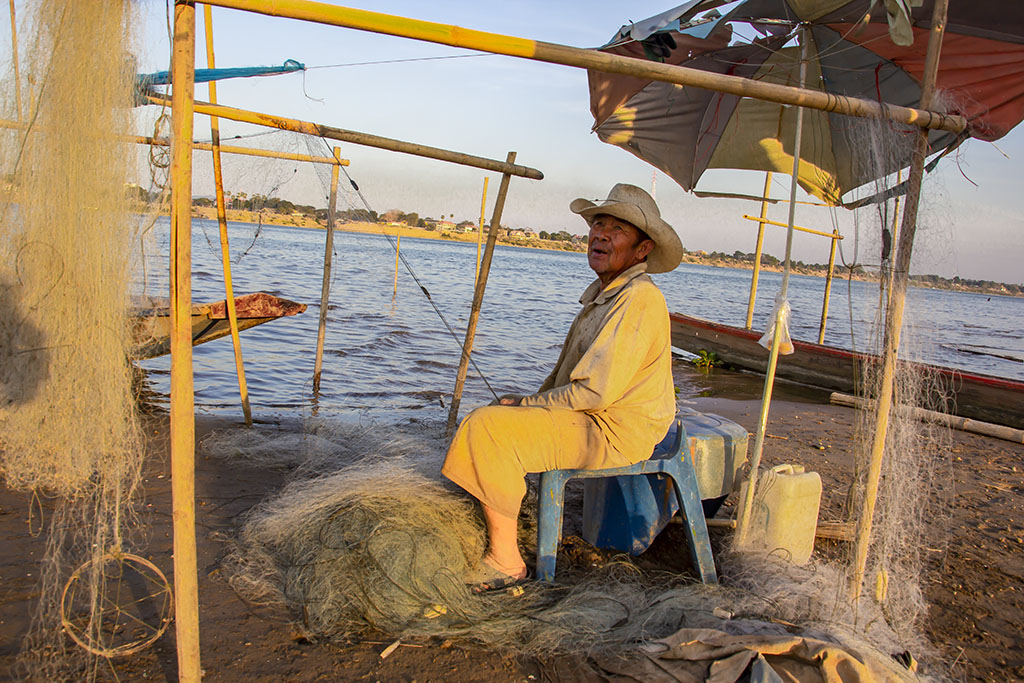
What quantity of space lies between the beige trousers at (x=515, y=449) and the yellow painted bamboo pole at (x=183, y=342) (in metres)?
1.07

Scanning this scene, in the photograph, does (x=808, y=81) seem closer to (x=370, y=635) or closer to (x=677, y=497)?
(x=677, y=497)

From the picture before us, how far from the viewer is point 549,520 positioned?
2859 mm

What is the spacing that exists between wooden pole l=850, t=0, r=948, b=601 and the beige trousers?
3.25 ft

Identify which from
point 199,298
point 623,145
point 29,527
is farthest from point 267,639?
point 199,298

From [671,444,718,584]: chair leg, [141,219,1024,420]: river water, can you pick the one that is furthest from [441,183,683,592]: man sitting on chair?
[141,219,1024,420]: river water

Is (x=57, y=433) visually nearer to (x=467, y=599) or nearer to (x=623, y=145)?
(x=467, y=599)

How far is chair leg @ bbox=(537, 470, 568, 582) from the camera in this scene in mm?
2852

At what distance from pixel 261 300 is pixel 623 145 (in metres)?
4.22

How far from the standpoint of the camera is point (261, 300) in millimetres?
7035

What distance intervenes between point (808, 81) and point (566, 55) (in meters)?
2.51

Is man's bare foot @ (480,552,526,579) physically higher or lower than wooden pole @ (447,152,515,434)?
lower

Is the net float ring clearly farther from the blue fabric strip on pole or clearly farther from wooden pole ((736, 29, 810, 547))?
the blue fabric strip on pole

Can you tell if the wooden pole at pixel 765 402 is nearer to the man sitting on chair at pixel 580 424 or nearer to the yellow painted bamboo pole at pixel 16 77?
the man sitting on chair at pixel 580 424

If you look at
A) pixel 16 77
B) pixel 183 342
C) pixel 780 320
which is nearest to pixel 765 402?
pixel 780 320
